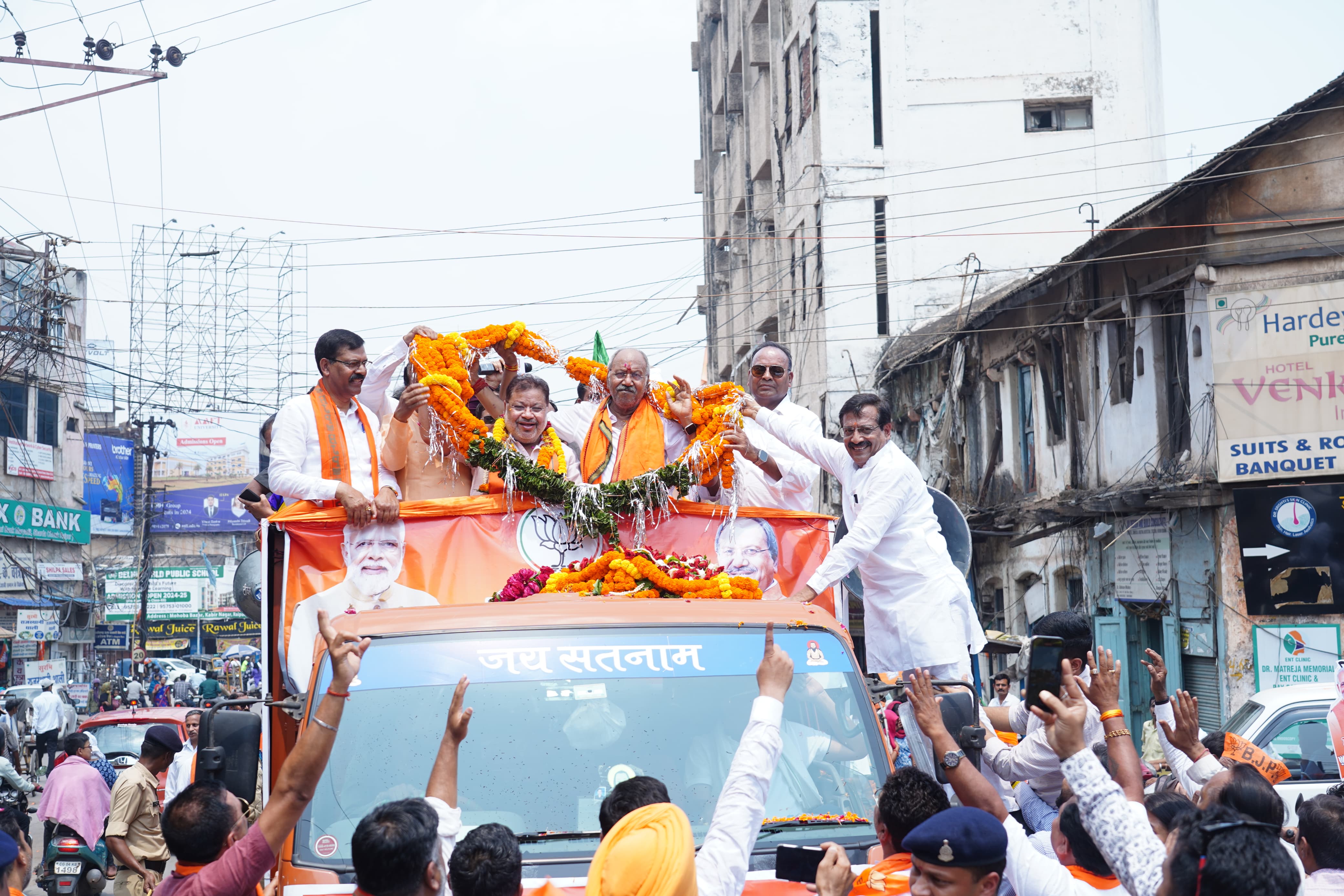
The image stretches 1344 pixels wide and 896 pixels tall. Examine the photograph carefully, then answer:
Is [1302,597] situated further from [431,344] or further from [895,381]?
[895,381]

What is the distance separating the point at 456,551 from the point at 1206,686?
1368 cm

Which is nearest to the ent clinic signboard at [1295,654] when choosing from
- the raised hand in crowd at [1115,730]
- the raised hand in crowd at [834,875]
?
the raised hand in crowd at [1115,730]

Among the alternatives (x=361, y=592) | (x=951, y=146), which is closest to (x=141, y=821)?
(x=361, y=592)

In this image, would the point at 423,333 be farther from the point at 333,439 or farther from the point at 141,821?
the point at 141,821

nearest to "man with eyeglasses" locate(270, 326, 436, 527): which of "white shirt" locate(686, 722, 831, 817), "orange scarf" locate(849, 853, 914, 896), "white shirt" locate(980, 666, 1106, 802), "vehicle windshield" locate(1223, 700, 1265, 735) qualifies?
"white shirt" locate(686, 722, 831, 817)

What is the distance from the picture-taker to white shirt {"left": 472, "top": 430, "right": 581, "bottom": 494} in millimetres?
6328

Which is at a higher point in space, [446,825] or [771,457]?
[771,457]

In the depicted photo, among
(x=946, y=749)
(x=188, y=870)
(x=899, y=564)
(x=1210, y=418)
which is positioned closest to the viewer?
(x=188, y=870)

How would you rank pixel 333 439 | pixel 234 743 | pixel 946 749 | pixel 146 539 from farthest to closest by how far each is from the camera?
pixel 146 539 < pixel 333 439 < pixel 234 743 < pixel 946 749

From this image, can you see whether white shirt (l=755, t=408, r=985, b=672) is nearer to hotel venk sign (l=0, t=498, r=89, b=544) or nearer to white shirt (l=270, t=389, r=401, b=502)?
white shirt (l=270, t=389, r=401, b=502)

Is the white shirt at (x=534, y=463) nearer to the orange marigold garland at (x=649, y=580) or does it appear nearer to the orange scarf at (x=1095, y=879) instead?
the orange marigold garland at (x=649, y=580)

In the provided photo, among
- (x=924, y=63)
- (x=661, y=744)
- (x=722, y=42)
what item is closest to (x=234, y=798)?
(x=661, y=744)

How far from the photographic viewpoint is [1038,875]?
11.5 feet

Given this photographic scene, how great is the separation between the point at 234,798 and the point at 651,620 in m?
1.51
